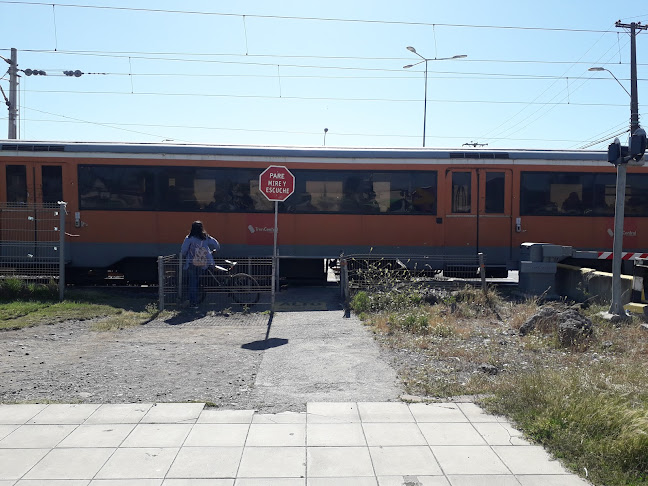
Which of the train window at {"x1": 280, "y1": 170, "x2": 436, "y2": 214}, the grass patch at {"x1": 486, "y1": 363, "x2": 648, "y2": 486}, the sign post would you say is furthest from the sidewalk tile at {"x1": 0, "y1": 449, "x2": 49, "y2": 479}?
the train window at {"x1": 280, "y1": 170, "x2": 436, "y2": 214}

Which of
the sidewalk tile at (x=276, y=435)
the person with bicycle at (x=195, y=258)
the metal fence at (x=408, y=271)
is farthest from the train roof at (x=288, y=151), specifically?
the sidewalk tile at (x=276, y=435)

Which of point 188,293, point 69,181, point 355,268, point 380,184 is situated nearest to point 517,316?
point 355,268

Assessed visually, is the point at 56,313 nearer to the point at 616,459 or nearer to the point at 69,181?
the point at 69,181

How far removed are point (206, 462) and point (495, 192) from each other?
36.9 feet

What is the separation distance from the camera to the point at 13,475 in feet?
13.5

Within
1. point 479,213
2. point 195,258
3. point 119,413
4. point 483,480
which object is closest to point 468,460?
point 483,480

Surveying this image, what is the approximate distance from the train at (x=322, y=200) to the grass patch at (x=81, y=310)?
1.78m

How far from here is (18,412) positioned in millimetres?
5352

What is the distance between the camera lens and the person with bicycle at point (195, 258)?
446 inches

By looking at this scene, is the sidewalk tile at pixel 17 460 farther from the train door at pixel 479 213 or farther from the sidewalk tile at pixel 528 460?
the train door at pixel 479 213

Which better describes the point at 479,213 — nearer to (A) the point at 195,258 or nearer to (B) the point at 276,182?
(B) the point at 276,182

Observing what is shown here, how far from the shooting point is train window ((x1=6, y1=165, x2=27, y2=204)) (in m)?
13.5

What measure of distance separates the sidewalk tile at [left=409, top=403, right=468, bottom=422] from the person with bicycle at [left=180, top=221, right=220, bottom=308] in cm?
669

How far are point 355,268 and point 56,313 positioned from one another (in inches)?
245
